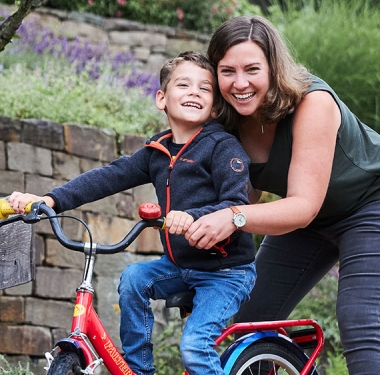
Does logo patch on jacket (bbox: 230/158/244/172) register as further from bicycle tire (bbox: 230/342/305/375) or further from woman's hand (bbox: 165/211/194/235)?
bicycle tire (bbox: 230/342/305/375)

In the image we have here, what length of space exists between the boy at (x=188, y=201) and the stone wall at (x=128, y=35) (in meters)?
5.36

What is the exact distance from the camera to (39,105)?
18.7 feet

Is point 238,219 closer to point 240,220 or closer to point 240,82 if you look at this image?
point 240,220

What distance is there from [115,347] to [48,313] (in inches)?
103

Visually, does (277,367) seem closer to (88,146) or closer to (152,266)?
(152,266)

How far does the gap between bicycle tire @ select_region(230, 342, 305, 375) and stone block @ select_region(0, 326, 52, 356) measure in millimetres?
2236

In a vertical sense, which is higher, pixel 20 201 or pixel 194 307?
pixel 20 201

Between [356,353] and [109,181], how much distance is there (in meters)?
1.05

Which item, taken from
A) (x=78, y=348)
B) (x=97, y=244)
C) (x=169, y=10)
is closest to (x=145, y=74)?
(x=169, y=10)

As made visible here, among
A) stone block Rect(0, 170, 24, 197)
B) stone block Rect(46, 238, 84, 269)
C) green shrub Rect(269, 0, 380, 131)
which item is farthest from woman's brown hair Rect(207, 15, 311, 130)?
green shrub Rect(269, 0, 380, 131)

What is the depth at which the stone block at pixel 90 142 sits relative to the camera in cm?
548

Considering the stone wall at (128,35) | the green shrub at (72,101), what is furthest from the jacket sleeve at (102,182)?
the stone wall at (128,35)

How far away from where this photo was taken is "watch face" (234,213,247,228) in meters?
2.64

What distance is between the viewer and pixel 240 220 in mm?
2650
